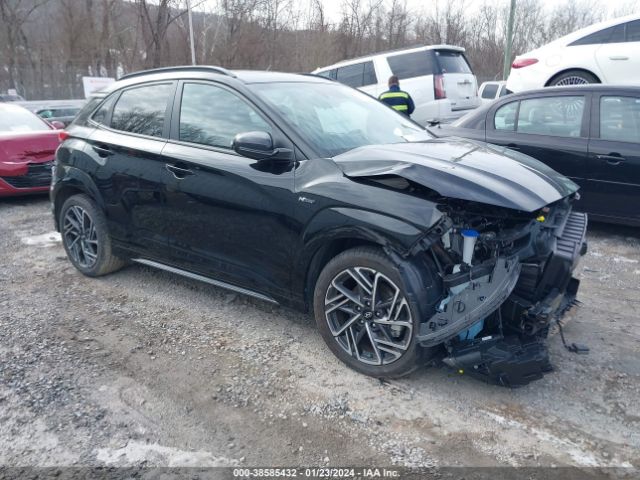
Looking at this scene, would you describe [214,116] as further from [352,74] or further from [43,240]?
[352,74]

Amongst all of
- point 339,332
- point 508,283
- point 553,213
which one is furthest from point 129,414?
point 553,213

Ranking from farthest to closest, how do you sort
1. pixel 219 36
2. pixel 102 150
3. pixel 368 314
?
pixel 219 36 → pixel 102 150 → pixel 368 314

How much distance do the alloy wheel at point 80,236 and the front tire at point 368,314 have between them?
8.28 ft

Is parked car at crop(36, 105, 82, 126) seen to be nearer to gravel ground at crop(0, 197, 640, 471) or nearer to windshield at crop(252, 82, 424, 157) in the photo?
gravel ground at crop(0, 197, 640, 471)

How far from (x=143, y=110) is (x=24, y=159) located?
181 inches

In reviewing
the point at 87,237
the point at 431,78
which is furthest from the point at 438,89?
the point at 87,237

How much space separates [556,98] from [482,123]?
825 mm

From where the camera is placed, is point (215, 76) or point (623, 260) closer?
point (215, 76)

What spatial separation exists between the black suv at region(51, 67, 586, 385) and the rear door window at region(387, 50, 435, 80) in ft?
21.8

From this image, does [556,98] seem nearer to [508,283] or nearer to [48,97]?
[508,283]

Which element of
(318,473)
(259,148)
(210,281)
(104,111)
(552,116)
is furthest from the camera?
(552,116)

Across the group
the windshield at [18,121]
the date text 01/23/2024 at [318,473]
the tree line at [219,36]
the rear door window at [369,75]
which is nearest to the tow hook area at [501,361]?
the date text 01/23/2024 at [318,473]

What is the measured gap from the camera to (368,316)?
3.06 meters

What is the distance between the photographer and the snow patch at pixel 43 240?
603 centimetres
